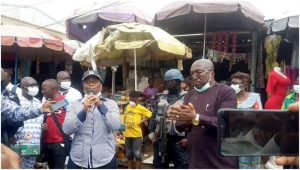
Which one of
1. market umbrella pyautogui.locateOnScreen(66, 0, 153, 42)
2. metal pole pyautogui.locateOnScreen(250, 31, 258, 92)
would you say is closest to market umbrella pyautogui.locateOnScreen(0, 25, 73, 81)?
market umbrella pyautogui.locateOnScreen(66, 0, 153, 42)

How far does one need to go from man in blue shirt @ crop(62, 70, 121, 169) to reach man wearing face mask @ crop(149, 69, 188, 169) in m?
1.86

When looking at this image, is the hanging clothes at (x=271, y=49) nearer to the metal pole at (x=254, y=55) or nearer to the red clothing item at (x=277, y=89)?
the metal pole at (x=254, y=55)

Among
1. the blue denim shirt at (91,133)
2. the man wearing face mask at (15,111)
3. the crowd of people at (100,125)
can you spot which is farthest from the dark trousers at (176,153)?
the man wearing face mask at (15,111)

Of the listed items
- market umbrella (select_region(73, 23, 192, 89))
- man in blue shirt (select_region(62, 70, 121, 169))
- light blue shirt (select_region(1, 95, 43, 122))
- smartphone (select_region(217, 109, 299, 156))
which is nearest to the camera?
smartphone (select_region(217, 109, 299, 156))

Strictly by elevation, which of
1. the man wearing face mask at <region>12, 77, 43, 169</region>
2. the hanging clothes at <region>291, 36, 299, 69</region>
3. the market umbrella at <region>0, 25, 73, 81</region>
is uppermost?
the market umbrella at <region>0, 25, 73, 81</region>

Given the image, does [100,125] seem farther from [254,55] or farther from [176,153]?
[254,55]

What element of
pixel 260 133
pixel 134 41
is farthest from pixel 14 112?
pixel 134 41

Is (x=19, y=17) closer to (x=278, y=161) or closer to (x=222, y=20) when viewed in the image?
(x=222, y=20)

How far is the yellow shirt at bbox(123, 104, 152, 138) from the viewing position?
19.0ft

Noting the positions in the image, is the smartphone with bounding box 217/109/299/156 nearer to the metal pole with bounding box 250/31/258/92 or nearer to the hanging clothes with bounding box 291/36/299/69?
the hanging clothes with bounding box 291/36/299/69

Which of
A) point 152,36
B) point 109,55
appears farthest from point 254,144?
point 109,55

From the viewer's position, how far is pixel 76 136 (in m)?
3.45

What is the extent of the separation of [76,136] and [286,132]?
7.62ft

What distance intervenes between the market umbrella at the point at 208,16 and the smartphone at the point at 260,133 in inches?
197
